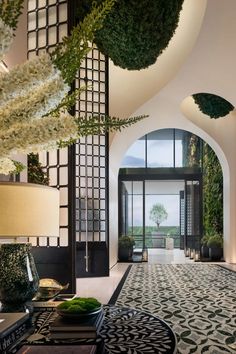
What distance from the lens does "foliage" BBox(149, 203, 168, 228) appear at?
20420 mm

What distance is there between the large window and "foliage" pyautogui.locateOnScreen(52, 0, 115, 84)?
46.1 feet

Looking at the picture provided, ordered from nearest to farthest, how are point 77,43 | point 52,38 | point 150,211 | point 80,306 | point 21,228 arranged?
point 77,43
point 21,228
point 80,306
point 52,38
point 150,211

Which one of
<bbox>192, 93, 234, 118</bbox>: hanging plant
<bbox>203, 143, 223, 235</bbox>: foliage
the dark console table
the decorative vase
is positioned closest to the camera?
the dark console table

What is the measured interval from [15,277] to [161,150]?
13.8 m

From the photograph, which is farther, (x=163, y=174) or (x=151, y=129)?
(x=163, y=174)

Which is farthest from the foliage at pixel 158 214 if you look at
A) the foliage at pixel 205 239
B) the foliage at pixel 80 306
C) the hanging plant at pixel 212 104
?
the foliage at pixel 80 306

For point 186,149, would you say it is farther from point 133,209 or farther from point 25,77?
point 25,77

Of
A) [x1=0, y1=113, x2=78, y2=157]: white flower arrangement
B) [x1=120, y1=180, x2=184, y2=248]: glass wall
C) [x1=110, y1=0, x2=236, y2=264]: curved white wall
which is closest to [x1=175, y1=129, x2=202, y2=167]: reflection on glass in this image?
[x1=120, y1=180, x2=184, y2=248]: glass wall

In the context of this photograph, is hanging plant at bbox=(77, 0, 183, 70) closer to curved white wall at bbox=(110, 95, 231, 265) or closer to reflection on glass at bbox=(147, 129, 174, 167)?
curved white wall at bbox=(110, 95, 231, 265)

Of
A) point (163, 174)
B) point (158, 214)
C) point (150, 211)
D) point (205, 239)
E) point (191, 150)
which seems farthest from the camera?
point (150, 211)

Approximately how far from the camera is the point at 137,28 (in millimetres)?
6625

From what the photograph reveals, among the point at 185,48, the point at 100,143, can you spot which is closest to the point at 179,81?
the point at 185,48

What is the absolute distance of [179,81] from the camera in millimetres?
8898

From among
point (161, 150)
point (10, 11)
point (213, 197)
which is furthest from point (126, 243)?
A: point (10, 11)
